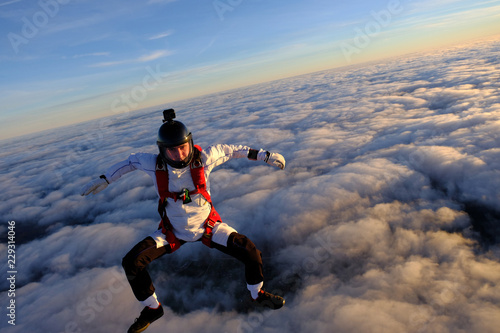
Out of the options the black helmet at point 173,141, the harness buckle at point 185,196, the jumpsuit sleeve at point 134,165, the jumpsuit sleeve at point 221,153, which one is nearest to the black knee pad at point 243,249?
the harness buckle at point 185,196

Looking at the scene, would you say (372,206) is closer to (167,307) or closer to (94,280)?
(167,307)

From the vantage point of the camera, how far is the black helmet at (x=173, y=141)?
191 centimetres

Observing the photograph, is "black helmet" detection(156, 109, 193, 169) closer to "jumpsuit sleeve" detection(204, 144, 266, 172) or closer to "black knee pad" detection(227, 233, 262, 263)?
"jumpsuit sleeve" detection(204, 144, 266, 172)

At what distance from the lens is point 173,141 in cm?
190

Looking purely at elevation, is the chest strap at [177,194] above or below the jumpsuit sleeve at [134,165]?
below

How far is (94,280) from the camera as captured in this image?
4.03 metres

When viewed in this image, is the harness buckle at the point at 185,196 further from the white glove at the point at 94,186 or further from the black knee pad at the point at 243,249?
the white glove at the point at 94,186

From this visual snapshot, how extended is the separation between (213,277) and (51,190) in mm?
13795

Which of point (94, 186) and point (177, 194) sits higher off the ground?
point (94, 186)

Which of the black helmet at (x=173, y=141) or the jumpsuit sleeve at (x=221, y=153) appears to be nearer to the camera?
the black helmet at (x=173, y=141)

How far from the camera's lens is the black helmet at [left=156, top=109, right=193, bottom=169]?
191 centimetres

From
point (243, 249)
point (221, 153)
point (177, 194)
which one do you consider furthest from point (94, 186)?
point (243, 249)

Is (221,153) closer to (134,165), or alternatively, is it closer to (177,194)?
(177,194)

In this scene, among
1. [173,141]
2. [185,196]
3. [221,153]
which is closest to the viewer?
[173,141]
